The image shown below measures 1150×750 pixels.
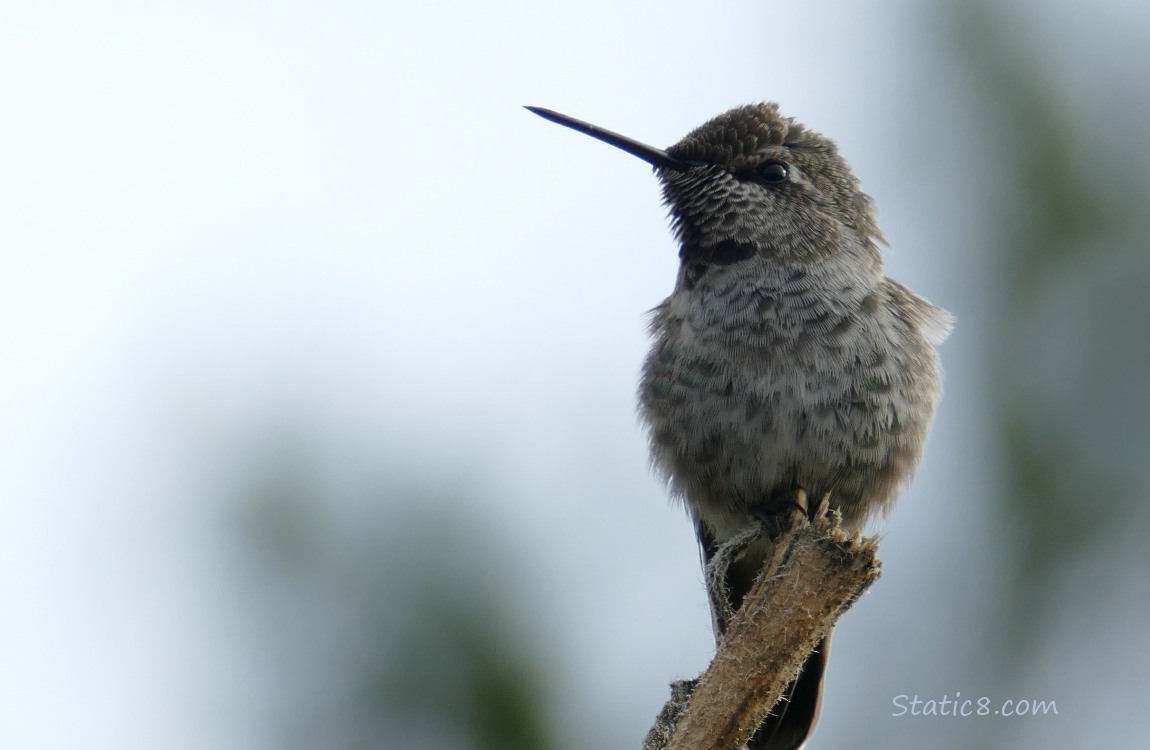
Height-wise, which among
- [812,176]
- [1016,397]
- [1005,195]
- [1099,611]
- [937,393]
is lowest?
[937,393]

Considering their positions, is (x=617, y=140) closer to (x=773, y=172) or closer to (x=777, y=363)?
(x=773, y=172)

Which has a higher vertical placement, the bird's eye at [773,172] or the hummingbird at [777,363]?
the bird's eye at [773,172]

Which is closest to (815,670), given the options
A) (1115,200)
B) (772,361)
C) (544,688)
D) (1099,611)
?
(772,361)

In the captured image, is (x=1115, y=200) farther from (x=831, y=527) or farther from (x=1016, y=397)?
(x=831, y=527)

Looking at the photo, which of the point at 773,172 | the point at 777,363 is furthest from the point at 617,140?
the point at 777,363

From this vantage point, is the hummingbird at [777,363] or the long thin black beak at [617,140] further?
the long thin black beak at [617,140]

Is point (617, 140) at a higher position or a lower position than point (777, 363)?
higher
